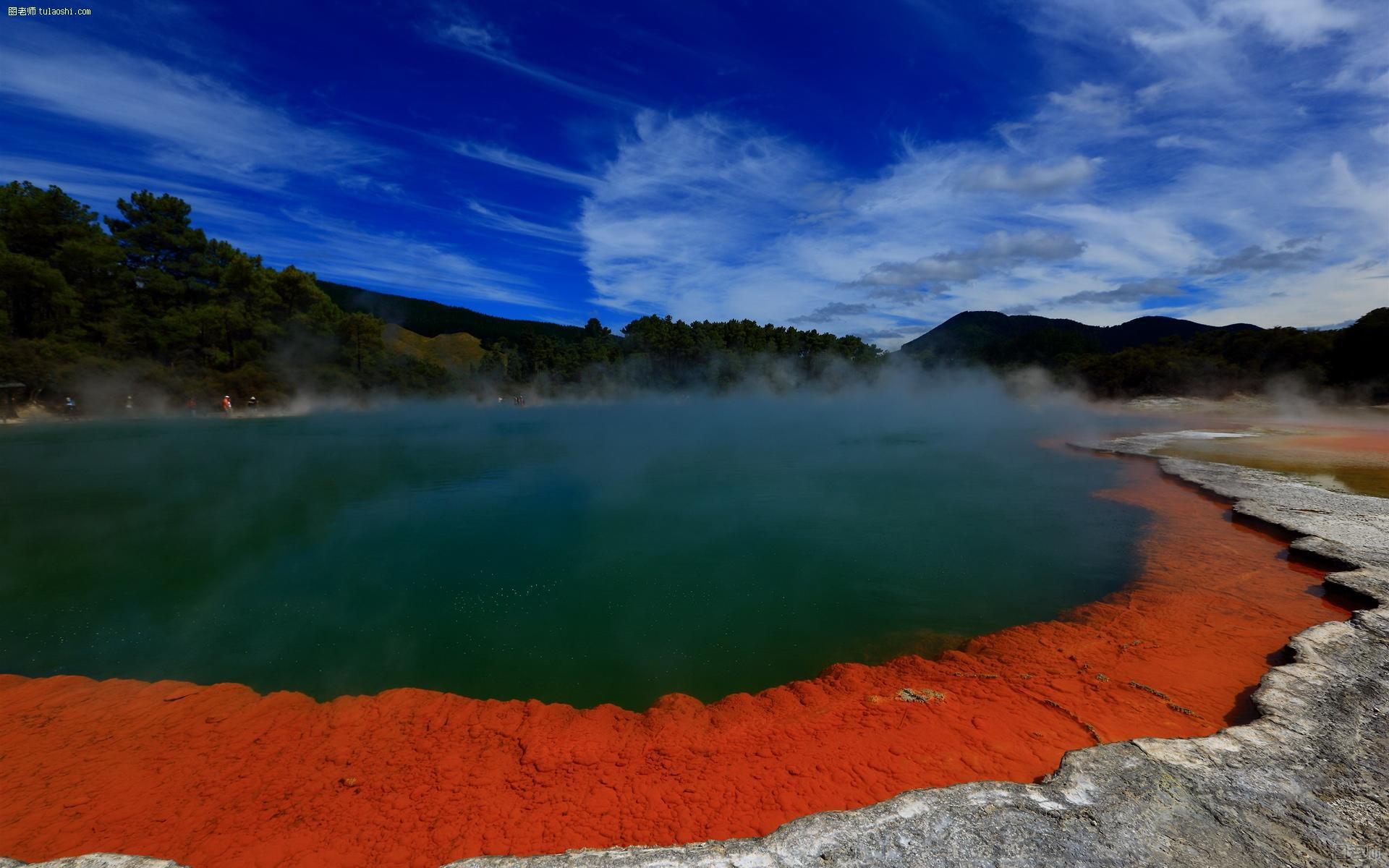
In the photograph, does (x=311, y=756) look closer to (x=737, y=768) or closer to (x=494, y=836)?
(x=494, y=836)

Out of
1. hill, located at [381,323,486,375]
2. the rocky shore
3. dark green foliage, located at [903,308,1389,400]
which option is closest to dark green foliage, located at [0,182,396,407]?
hill, located at [381,323,486,375]

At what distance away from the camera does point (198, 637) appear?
644 cm

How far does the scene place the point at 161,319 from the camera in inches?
1526

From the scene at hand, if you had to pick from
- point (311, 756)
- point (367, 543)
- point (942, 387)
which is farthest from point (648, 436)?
point (942, 387)

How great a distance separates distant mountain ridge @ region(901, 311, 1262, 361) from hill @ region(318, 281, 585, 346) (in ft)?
238

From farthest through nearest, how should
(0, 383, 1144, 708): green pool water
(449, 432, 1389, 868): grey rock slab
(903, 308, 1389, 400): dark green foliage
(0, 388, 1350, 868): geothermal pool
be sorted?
1. (903, 308, 1389, 400): dark green foliage
2. (0, 383, 1144, 708): green pool water
3. (0, 388, 1350, 868): geothermal pool
4. (449, 432, 1389, 868): grey rock slab

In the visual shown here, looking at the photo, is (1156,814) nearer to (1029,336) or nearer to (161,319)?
(161,319)

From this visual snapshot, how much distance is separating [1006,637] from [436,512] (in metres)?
11.1

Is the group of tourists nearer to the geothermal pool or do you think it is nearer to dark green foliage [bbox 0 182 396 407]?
dark green foliage [bbox 0 182 396 407]

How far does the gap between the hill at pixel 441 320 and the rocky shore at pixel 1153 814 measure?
101965 millimetres

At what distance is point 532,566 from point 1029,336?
104 meters

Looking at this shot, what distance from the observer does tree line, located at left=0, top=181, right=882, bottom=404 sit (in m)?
32.0

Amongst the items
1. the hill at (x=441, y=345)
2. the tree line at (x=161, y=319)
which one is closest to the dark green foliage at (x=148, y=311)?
the tree line at (x=161, y=319)

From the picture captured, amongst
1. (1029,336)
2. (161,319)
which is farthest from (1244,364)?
(161,319)
